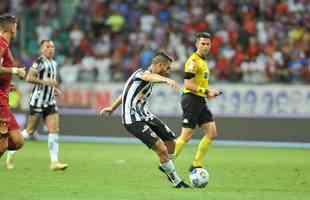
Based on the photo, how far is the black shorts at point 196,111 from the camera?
15022mm

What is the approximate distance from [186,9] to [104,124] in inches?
247

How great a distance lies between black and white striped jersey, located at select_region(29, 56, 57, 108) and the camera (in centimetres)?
1622

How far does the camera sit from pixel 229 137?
24375 mm

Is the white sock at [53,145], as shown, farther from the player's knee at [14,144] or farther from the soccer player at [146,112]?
the player's knee at [14,144]

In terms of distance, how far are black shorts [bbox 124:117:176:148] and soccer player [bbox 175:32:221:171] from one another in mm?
1401

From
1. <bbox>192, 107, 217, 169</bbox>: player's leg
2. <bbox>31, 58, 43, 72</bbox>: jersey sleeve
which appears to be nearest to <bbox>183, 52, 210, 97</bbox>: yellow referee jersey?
<bbox>192, 107, 217, 169</bbox>: player's leg

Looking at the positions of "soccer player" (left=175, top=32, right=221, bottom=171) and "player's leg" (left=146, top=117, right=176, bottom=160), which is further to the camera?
"soccer player" (left=175, top=32, right=221, bottom=171)

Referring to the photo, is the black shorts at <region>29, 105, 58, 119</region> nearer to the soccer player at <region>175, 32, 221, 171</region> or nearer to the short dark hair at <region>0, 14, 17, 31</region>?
the soccer player at <region>175, 32, 221, 171</region>

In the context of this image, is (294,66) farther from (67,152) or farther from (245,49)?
(67,152)

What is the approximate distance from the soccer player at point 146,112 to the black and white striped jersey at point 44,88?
337 centimetres

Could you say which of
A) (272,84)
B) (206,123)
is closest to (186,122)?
(206,123)

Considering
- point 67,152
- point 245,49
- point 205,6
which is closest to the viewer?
point 67,152

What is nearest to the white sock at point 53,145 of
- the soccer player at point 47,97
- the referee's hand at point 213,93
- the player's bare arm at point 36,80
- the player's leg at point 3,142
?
the soccer player at point 47,97

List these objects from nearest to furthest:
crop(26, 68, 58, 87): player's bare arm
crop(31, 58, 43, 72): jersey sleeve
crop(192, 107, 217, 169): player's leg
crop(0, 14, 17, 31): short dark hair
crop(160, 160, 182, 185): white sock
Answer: crop(0, 14, 17, 31): short dark hair < crop(160, 160, 182, 185): white sock < crop(192, 107, 217, 169): player's leg < crop(26, 68, 58, 87): player's bare arm < crop(31, 58, 43, 72): jersey sleeve
